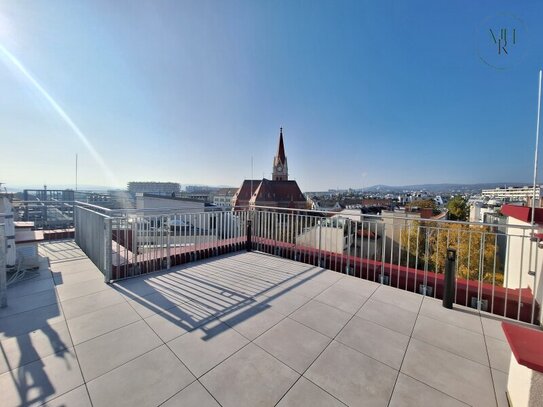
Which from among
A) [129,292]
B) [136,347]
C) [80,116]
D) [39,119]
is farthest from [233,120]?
[136,347]

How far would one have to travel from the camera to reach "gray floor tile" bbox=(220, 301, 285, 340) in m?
2.15

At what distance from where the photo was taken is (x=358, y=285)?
3.29 m

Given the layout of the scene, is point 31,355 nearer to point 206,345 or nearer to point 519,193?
point 206,345

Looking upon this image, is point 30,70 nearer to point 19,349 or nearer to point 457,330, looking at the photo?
point 19,349

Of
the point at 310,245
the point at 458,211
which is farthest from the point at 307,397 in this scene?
the point at 458,211

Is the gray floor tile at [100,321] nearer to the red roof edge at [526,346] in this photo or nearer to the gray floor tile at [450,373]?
the gray floor tile at [450,373]

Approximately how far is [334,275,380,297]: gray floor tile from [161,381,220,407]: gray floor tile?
230cm

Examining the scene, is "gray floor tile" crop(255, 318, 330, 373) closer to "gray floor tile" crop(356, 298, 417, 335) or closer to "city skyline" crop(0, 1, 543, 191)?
Answer: "gray floor tile" crop(356, 298, 417, 335)

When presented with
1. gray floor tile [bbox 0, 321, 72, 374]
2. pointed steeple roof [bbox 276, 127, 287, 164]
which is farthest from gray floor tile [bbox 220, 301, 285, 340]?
pointed steeple roof [bbox 276, 127, 287, 164]

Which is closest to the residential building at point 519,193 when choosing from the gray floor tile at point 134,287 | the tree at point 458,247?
the tree at point 458,247

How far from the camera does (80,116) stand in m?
7.89

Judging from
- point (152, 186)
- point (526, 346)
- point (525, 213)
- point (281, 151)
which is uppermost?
point (281, 151)

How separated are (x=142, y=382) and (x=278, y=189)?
4303 centimetres

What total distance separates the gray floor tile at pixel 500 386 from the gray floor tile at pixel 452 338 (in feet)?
0.41
